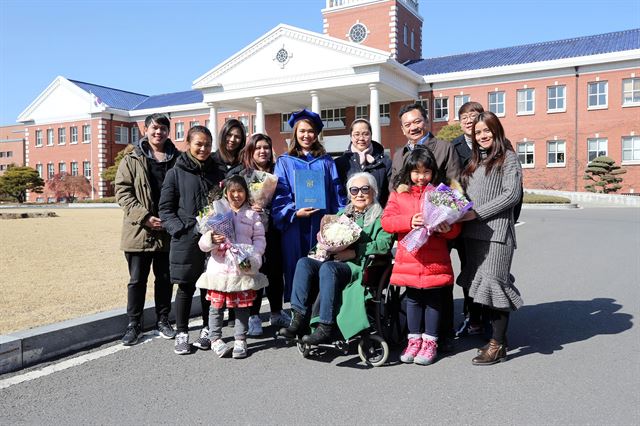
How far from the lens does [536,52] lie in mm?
36375

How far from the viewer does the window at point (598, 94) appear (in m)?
32.5

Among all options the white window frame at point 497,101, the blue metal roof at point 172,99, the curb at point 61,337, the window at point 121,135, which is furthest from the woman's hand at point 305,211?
the window at point 121,135

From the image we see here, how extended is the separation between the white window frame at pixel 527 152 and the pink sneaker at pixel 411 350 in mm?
32730

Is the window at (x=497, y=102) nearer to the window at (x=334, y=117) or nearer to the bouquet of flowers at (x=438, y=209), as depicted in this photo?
the window at (x=334, y=117)

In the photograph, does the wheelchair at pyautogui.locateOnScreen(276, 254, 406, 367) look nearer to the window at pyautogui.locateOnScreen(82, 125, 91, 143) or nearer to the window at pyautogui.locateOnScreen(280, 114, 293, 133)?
the window at pyautogui.locateOnScreen(280, 114, 293, 133)

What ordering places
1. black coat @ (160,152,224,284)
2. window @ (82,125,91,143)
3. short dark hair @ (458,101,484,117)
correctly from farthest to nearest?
window @ (82,125,91,143), short dark hair @ (458,101,484,117), black coat @ (160,152,224,284)

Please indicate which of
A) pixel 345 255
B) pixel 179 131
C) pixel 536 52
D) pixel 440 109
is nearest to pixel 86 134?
pixel 179 131

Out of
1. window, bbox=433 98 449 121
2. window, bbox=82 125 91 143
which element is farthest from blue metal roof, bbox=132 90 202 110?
window, bbox=433 98 449 121

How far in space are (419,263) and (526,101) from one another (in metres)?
33.4

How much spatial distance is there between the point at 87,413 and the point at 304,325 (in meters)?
1.87

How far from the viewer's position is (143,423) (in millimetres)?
3316

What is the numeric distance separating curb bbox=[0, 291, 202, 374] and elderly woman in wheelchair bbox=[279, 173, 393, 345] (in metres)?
1.75

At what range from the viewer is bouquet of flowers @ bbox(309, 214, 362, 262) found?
4.60m

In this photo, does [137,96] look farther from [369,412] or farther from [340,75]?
[369,412]
